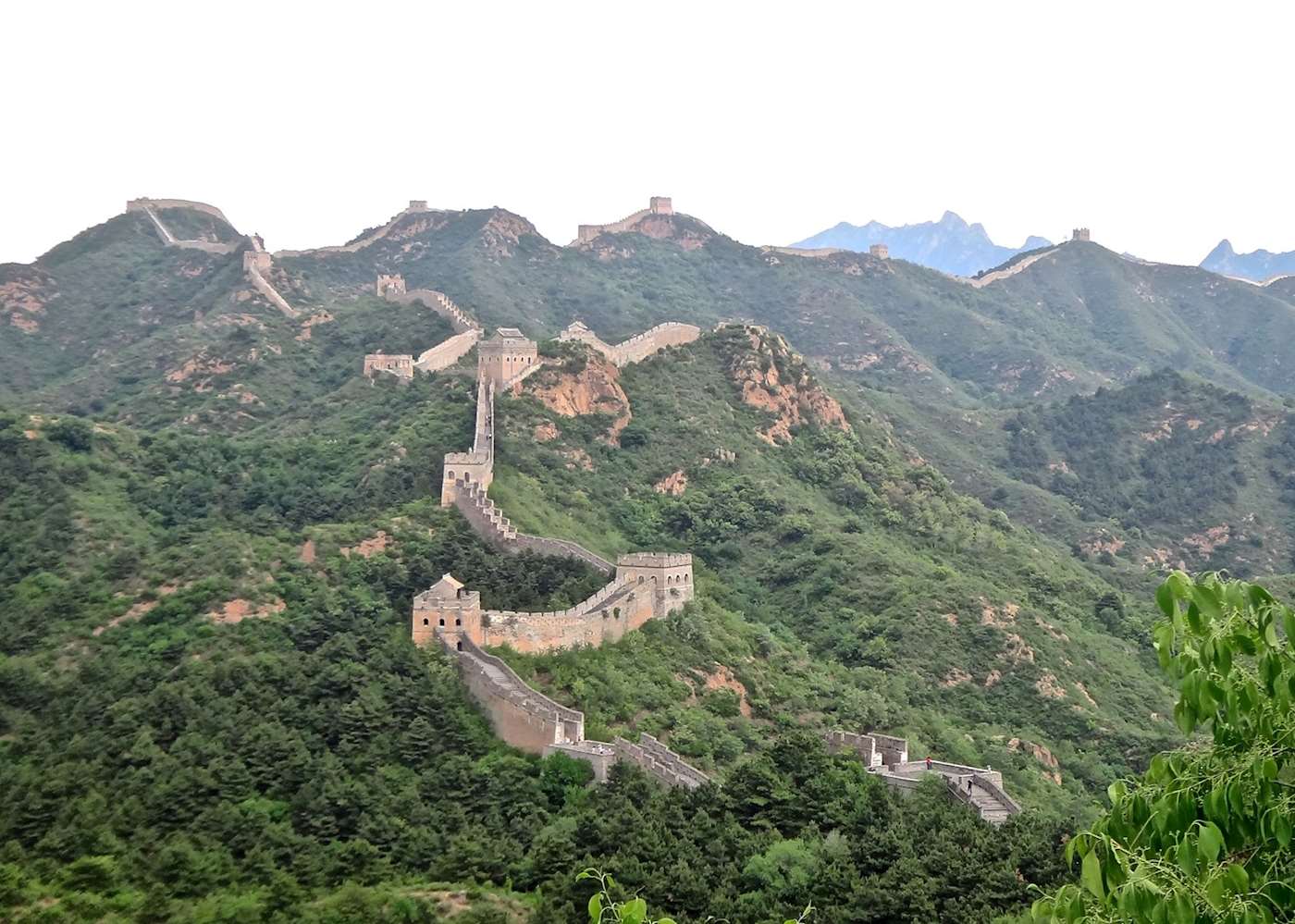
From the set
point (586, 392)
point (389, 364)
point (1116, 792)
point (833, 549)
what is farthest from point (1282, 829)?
point (389, 364)

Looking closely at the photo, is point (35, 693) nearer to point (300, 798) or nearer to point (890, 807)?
point (300, 798)

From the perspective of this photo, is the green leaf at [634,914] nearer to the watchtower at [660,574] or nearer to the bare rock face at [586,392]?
the watchtower at [660,574]

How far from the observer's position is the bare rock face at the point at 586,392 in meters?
60.9

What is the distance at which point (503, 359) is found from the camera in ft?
201

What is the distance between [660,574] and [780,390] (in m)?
29.5

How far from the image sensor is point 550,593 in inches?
1628

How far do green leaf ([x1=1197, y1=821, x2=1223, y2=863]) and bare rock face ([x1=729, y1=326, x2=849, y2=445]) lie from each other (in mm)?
60563

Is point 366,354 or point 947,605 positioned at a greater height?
point 366,354

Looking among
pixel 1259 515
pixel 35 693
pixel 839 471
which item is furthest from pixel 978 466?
pixel 35 693

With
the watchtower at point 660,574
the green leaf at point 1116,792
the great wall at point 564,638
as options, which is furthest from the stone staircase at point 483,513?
the green leaf at point 1116,792

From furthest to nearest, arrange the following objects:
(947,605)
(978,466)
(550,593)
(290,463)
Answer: (978,466), (290,463), (947,605), (550,593)

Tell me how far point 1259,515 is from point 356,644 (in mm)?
64733

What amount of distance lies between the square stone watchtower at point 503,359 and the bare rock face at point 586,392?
87cm

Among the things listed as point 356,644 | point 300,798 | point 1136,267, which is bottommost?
point 300,798
